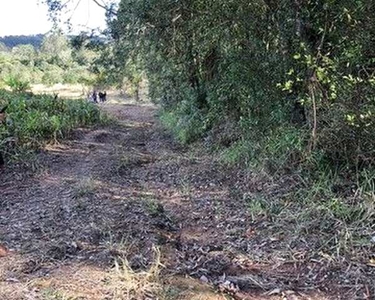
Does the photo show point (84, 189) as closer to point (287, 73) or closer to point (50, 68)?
point (287, 73)

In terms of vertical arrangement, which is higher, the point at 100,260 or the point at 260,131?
the point at 260,131

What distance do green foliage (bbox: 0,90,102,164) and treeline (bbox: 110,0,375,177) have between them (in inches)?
109

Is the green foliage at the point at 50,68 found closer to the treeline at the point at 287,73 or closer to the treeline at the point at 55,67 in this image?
the treeline at the point at 55,67

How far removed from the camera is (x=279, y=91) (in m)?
4.93

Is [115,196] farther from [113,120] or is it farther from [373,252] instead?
[113,120]

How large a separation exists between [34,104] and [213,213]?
284 inches

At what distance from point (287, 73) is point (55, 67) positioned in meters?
31.4

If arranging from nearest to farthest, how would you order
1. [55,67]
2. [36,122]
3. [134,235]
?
[134,235], [36,122], [55,67]

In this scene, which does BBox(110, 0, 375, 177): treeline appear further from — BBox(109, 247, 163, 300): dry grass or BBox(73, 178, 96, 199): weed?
BBox(109, 247, 163, 300): dry grass

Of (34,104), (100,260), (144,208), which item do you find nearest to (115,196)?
(144,208)

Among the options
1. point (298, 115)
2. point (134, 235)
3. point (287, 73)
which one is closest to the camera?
point (134, 235)

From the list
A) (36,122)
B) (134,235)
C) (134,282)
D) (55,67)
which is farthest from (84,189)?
(55,67)

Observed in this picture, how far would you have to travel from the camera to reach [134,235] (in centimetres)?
363

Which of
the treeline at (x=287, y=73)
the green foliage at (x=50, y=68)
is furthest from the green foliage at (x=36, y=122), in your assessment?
the green foliage at (x=50, y=68)
